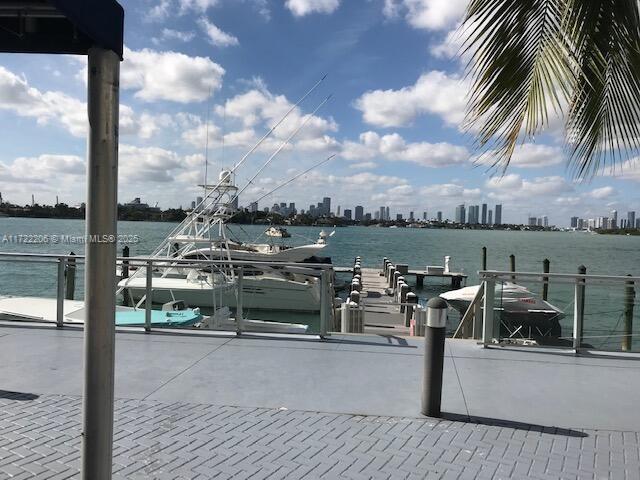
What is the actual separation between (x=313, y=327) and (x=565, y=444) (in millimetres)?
17152

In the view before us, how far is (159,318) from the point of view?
10.0 meters

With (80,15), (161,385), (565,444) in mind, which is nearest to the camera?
(80,15)

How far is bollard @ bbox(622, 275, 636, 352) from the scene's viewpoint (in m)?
8.09

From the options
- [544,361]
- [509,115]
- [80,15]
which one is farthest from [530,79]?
[544,361]

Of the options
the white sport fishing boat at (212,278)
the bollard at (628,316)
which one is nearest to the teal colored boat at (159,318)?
the white sport fishing boat at (212,278)

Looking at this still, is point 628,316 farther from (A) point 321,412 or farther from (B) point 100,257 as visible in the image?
(B) point 100,257

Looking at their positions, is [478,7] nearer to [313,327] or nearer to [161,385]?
[161,385]

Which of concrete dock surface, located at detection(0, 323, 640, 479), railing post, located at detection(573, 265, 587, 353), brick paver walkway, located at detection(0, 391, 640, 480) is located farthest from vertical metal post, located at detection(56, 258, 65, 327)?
railing post, located at detection(573, 265, 587, 353)

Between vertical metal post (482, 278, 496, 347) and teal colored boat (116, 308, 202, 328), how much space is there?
5064mm

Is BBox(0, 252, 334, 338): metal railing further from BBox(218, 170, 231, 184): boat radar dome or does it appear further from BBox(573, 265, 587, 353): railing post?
BBox(218, 170, 231, 184): boat radar dome

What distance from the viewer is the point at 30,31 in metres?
2.78

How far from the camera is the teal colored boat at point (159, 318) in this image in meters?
9.08

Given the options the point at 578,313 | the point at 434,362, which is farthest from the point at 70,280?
the point at 578,313

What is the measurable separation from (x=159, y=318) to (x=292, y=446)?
6.80 metres
